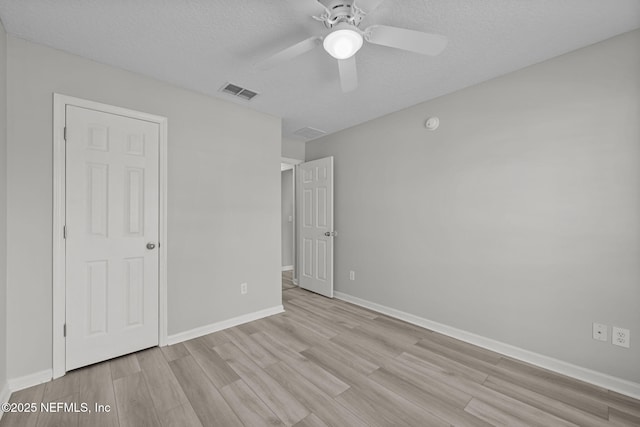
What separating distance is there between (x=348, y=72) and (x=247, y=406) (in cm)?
232

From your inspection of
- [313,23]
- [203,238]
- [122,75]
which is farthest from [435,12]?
[203,238]

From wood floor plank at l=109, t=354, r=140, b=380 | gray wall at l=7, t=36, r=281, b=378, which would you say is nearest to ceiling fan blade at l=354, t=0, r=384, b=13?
gray wall at l=7, t=36, r=281, b=378

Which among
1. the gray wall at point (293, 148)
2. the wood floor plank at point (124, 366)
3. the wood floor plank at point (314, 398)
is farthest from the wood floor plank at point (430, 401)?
the gray wall at point (293, 148)

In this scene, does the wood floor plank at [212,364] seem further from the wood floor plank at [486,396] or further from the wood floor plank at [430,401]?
the wood floor plank at [486,396]

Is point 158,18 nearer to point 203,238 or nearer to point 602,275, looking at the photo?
point 203,238

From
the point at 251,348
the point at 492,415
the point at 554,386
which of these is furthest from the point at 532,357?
the point at 251,348

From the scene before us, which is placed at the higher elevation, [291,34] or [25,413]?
[291,34]

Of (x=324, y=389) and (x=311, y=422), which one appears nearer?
(x=311, y=422)

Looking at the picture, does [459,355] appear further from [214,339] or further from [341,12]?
[341,12]

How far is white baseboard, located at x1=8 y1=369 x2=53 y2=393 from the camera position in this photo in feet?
5.88

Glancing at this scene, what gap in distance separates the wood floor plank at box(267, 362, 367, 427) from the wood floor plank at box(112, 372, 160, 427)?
792mm

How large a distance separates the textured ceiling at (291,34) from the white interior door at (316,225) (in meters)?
1.55

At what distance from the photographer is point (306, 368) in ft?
6.86

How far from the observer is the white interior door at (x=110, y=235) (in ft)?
6.68
